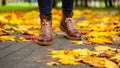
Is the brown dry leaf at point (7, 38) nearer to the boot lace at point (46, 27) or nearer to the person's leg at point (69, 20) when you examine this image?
the boot lace at point (46, 27)

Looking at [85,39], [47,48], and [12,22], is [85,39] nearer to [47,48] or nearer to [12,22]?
[47,48]

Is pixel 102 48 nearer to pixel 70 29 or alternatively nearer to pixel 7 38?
pixel 70 29

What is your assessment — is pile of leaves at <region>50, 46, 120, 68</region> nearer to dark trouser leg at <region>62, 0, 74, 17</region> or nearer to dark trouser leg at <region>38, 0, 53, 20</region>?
dark trouser leg at <region>38, 0, 53, 20</region>

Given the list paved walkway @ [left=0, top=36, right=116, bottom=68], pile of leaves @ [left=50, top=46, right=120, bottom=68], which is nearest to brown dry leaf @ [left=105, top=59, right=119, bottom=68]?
pile of leaves @ [left=50, top=46, right=120, bottom=68]

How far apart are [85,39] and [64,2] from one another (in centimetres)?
51

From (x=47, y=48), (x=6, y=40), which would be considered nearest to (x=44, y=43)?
(x=47, y=48)

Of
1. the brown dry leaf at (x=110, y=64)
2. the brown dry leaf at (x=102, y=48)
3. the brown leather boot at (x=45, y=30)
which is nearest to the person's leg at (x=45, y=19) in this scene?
the brown leather boot at (x=45, y=30)

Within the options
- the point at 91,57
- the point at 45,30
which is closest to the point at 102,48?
the point at 91,57

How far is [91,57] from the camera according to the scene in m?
3.12

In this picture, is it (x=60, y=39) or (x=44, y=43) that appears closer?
(x=44, y=43)

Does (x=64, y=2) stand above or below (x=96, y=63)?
above

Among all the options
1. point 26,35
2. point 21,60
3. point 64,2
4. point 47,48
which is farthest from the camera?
point 26,35

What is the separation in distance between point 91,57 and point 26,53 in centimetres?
63

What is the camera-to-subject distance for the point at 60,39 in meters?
4.37
